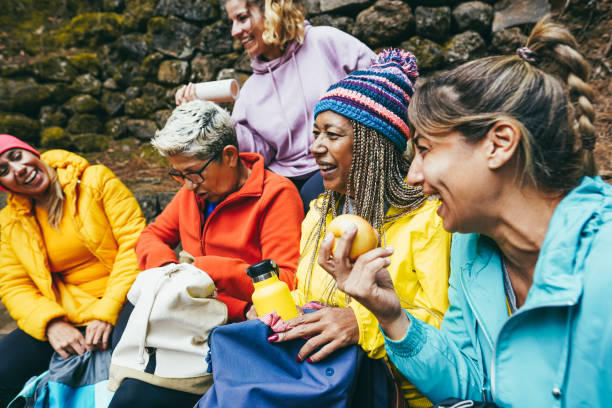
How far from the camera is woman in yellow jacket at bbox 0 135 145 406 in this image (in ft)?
8.13

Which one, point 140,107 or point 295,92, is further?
point 140,107

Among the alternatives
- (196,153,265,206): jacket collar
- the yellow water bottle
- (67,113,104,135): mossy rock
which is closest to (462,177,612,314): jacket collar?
the yellow water bottle

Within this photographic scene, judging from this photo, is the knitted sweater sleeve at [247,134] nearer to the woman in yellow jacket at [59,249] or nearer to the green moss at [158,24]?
the woman in yellow jacket at [59,249]

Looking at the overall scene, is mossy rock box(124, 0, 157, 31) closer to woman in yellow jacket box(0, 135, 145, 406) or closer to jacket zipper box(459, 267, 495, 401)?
woman in yellow jacket box(0, 135, 145, 406)

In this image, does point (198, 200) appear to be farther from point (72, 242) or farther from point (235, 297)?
point (72, 242)

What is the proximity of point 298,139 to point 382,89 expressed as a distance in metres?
0.99

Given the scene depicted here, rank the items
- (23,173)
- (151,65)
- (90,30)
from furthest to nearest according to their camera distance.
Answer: (90,30), (151,65), (23,173)

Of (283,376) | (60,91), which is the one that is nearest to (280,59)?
(283,376)

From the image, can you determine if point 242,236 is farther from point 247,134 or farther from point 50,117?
point 50,117

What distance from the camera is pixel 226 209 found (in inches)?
95.4

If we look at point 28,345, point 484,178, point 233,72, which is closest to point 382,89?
point 484,178

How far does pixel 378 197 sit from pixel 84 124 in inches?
190

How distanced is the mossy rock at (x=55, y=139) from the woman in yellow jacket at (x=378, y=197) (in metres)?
4.52

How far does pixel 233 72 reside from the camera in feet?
14.8
